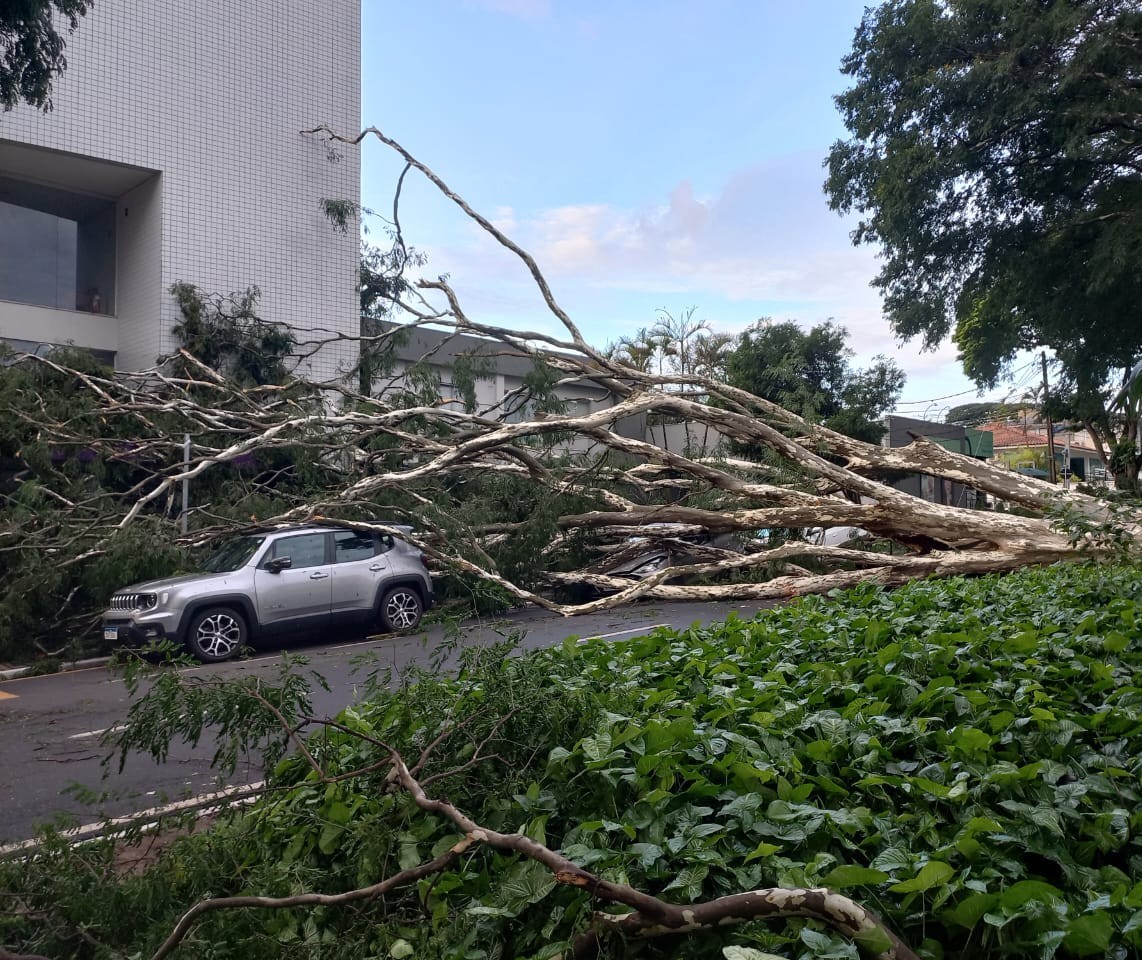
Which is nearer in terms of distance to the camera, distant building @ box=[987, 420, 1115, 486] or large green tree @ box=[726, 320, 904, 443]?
large green tree @ box=[726, 320, 904, 443]

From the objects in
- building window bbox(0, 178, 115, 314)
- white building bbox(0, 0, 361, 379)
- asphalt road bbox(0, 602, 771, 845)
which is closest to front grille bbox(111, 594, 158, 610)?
asphalt road bbox(0, 602, 771, 845)

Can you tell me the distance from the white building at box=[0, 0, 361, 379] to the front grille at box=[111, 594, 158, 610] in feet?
25.0

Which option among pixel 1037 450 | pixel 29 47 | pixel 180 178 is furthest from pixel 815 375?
pixel 1037 450

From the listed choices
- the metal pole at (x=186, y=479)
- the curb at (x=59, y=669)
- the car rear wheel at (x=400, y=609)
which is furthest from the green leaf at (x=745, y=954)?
the metal pole at (x=186, y=479)

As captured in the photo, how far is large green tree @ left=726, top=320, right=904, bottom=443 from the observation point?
2848 cm

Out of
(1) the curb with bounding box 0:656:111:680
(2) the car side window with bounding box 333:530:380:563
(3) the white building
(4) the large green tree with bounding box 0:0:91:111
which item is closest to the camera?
(4) the large green tree with bounding box 0:0:91:111

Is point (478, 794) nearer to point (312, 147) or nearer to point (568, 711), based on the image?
point (568, 711)

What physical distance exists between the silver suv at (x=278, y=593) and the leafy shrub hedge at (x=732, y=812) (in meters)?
7.08

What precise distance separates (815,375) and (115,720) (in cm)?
2633

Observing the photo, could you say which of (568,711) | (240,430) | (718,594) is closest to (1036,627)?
(568,711)

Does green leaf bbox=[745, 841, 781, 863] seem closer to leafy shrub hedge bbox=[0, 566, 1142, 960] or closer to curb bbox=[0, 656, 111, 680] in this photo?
leafy shrub hedge bbox=[0, 566, 1142, 960]

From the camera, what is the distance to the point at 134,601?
10492 millimetres

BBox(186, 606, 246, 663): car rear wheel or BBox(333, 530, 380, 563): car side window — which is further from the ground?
BBox(333, 530, 380, 563): car side window

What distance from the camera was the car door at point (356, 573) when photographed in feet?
38.5
